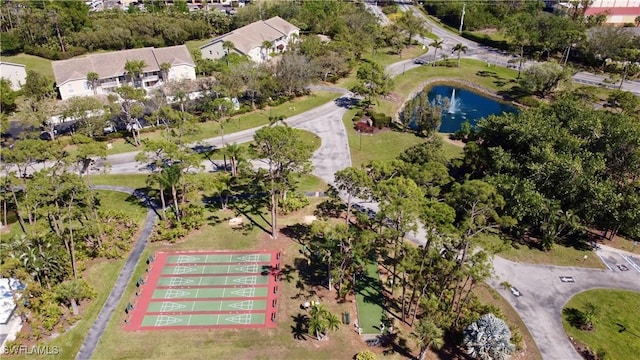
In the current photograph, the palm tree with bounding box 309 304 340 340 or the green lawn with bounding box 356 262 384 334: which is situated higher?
the palm tree with bounding box 309 304 340 340

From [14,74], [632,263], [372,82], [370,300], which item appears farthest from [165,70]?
[632,263]

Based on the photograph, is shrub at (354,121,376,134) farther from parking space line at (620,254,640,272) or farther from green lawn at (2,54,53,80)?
green lawn at (2,54,53,80)

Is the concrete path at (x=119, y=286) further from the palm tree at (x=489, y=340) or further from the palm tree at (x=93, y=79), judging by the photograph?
the palm tree at (x=93, y=79)

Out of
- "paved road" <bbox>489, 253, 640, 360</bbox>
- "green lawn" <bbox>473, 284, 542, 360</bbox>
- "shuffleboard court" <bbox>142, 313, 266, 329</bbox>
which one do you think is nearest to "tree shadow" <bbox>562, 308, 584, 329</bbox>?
"paved road" <bbox>489, 253, 640, 360</bbox>

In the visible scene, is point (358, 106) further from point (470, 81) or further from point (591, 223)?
point (591, 223)

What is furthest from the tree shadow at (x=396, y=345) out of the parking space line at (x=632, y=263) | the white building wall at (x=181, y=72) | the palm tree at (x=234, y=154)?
the white building wall at (x=181, y=72)
